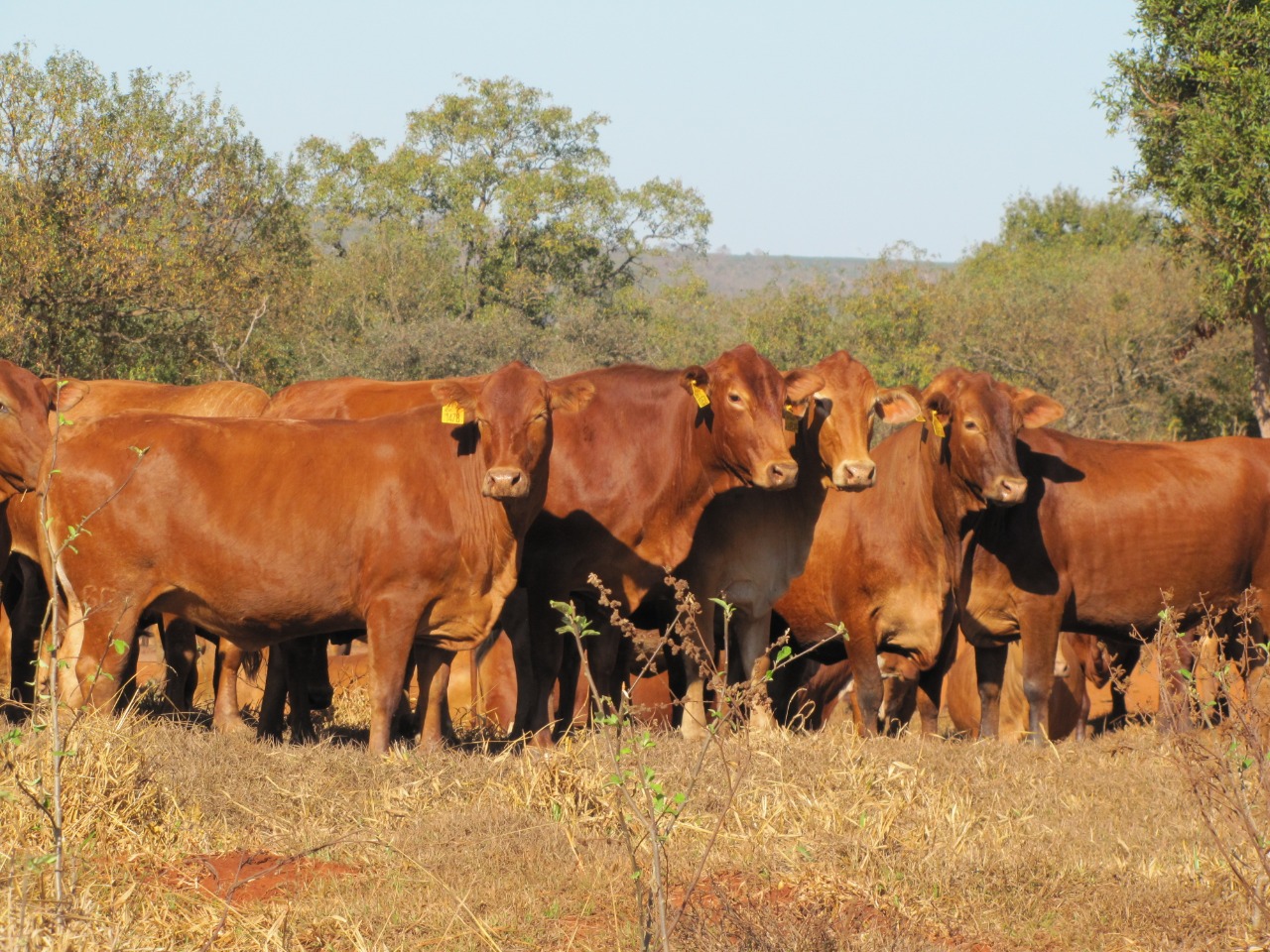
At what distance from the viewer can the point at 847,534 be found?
446 inches

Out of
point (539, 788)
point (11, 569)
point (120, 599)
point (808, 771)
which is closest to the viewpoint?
point (539, 788)

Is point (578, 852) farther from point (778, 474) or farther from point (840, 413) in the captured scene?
point (840, 413)

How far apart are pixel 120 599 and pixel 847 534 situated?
16.7 feet

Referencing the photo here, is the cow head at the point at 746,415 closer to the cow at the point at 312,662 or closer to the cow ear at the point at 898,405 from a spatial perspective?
the cow ear at the point at 898,405

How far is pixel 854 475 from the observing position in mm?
10016

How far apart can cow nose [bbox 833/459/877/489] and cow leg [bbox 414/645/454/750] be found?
2.68 metres

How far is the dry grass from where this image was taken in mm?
5613

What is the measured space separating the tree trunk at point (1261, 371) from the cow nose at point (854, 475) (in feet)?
74.2

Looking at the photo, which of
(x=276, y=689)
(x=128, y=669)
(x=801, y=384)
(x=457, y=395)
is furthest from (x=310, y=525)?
(x=801, y=384)

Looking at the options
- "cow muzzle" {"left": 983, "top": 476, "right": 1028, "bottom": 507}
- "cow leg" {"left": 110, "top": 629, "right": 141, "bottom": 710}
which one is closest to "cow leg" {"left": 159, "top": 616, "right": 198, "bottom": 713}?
"cow leg" {"left": 110, "top": 629, "right": 141, "bottom": 710}

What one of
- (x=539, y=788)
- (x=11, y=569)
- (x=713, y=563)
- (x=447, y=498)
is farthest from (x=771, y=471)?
(x=11, y=569)

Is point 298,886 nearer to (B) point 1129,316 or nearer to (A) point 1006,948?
(A) point 1006,948

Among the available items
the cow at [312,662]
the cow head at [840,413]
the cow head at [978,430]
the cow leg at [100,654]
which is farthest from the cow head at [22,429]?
the cow head at [978,430]

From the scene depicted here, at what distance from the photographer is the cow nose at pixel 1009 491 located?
1032cm
